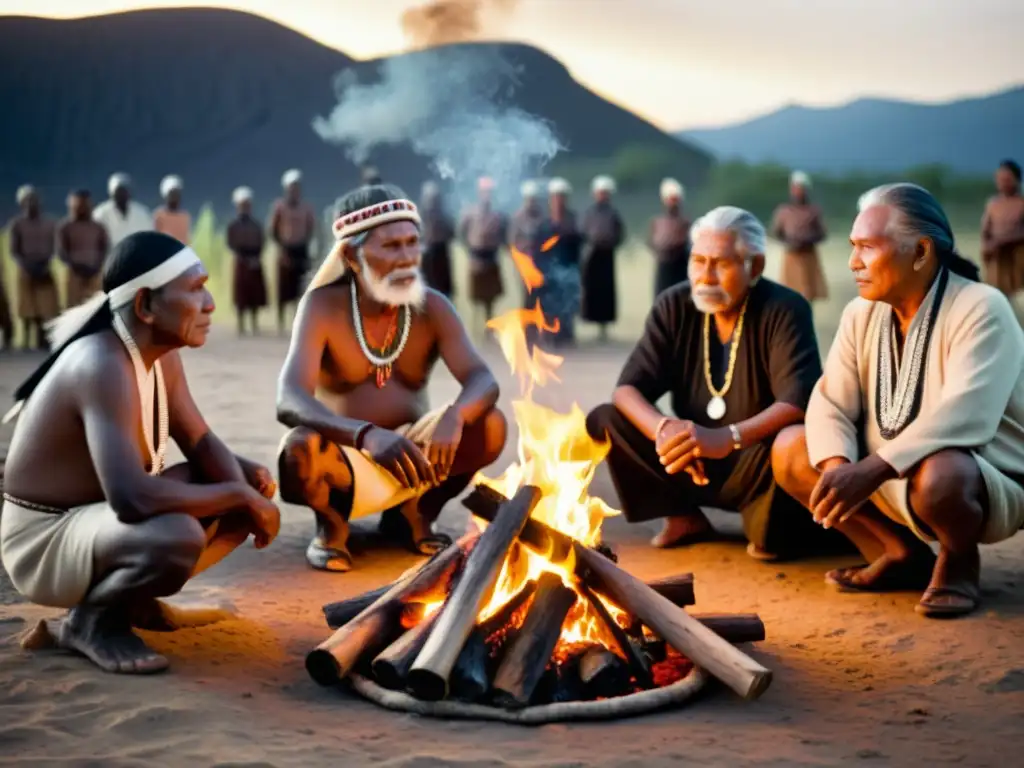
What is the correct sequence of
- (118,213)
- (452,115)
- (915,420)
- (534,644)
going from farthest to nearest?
(118,213), (452,115), (915,420), (534,644)

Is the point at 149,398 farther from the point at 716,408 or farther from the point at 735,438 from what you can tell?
the point at 716,408

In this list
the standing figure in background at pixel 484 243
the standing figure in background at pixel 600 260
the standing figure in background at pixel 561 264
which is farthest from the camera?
the standing figure in background at pixel 484 243

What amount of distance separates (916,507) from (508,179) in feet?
47.6

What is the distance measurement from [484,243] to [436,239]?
89 centimetres

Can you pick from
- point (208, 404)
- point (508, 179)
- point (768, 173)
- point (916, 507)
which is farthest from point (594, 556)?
point (768, 173)

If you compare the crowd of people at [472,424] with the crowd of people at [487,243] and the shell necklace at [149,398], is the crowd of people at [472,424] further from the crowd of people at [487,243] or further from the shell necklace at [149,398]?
the crowd of people at [487,243]

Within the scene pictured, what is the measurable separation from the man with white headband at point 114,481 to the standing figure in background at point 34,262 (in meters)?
11.7

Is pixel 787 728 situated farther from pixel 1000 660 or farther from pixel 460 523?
pixel 460 523

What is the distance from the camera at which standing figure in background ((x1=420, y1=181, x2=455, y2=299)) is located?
18.1m

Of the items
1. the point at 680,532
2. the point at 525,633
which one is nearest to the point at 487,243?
the point at 680,532

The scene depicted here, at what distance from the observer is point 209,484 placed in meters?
4.73

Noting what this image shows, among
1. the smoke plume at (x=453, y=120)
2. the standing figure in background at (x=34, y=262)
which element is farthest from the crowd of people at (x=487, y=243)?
the smoke plume at (x=453, y=120)

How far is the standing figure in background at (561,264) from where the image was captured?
1684cm

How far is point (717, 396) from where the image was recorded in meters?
6.17
